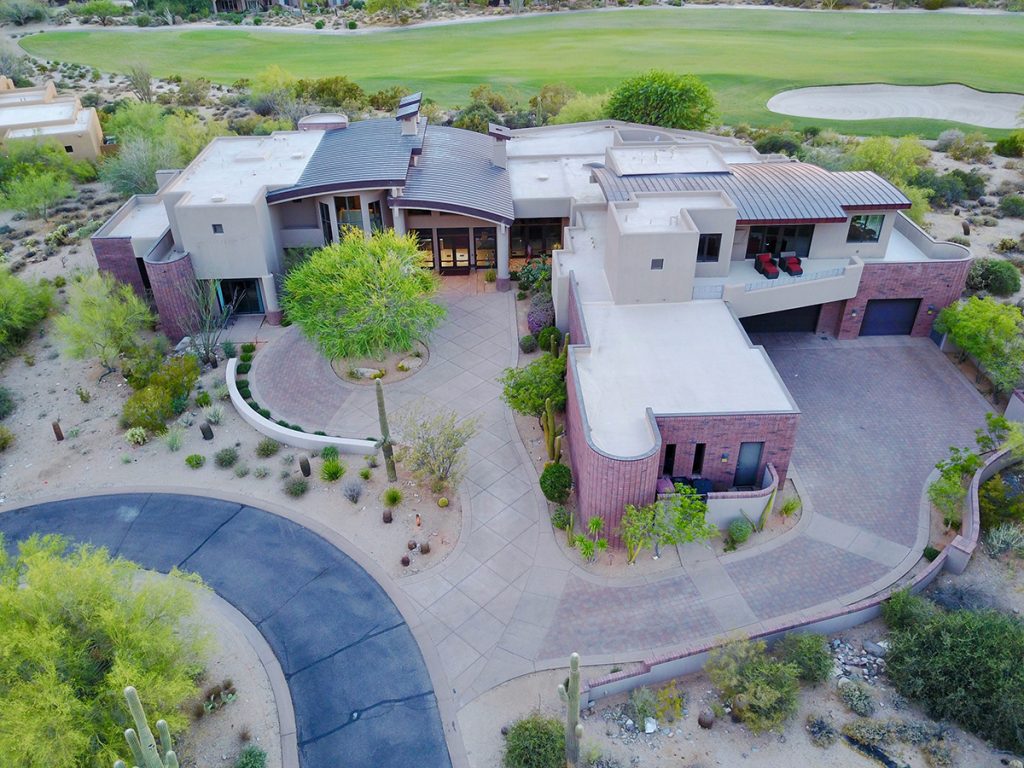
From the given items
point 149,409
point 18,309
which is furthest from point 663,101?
point 18,309

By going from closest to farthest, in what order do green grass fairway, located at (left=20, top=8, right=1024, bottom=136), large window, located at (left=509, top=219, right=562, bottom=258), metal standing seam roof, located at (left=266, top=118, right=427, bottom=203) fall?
metal standing seam roof, located at (left=266, top=118, right=427, bottom=203) → large window, located at (left=509, top=219, right=562, bottom=258) → green grass fairway, located at (left=20, top=8, right=1024, bottom=136)

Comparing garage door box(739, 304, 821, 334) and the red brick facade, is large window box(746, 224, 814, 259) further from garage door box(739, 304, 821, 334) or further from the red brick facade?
the red brick facade

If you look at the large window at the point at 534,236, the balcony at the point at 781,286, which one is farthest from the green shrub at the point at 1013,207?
the large window at the point at 534,236

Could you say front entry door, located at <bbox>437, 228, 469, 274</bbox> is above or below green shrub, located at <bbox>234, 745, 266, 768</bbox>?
above

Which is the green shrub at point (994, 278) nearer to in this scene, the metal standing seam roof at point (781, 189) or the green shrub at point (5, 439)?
the metal standing seam roof at point (781, 189)

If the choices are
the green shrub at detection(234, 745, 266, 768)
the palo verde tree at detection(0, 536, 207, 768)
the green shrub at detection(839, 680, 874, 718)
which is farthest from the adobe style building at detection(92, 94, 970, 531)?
the palo verde tree at detection(0, 536, 207, 768)

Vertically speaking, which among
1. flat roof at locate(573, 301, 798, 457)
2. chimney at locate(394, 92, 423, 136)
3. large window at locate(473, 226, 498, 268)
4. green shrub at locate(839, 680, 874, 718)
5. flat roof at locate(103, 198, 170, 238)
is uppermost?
chimney at locate(394, 92, 423, 136)

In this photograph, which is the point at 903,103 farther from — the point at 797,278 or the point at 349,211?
the point at 349,211
